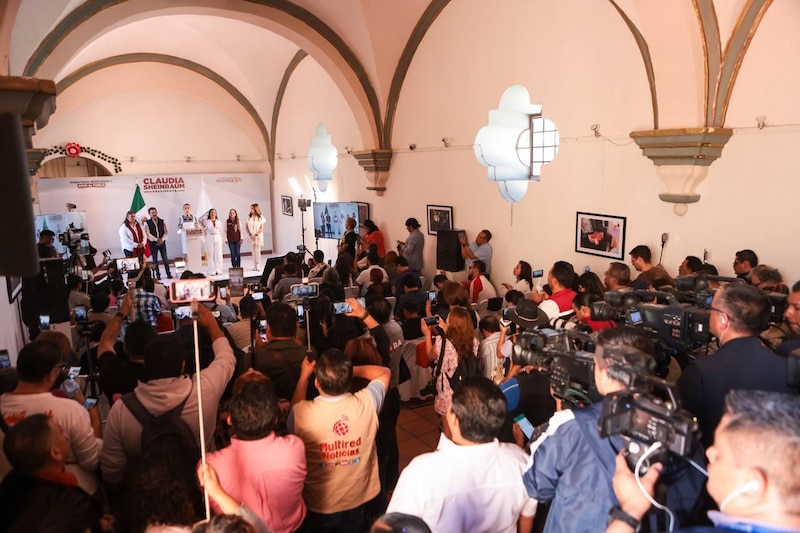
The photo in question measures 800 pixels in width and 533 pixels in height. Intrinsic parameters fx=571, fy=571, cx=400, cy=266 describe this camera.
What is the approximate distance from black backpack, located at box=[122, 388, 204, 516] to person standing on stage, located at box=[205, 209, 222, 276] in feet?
39.2

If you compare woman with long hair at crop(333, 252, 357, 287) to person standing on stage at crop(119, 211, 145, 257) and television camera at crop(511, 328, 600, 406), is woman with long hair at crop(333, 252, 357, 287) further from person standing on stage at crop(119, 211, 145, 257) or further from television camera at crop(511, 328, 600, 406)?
person standing on stage at crop(119, 211, 145, 257)

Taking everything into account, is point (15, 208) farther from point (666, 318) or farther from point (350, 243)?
point (350, 243)

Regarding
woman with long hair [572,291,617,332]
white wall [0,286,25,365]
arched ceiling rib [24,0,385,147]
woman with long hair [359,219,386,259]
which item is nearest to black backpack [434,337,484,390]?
woman with long hair [572,291,617,332]

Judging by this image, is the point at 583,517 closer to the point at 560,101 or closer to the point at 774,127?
the point at 774,127

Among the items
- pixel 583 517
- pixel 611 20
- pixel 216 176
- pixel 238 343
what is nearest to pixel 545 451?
pixel 583 517

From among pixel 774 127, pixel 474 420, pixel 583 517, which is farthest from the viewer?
pixel 774 127

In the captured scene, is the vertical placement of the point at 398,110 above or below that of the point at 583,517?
above

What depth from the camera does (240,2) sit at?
9.28 meters

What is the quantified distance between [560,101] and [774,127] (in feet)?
8.50

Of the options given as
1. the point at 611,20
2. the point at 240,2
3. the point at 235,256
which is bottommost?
the point at 235,256

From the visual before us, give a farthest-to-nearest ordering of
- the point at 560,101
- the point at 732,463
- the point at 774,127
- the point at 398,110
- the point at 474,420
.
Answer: the point at 398,110 < the point at 560,101 < the point at 774,127 < the point at 474,420 < the point at 732,463

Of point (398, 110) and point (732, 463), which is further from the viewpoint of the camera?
point (398, 110)

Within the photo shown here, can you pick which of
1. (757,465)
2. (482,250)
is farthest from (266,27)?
(757,465)

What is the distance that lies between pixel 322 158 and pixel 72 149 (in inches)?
252
